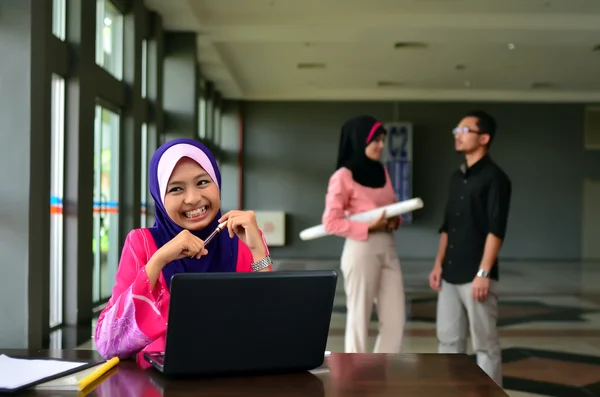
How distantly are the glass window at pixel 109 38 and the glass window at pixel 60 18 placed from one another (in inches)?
40.6

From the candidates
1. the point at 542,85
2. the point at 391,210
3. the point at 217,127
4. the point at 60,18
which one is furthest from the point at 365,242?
the point at 542,85

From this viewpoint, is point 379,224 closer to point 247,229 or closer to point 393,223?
point 393,223

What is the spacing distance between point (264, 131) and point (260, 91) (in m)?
0.97

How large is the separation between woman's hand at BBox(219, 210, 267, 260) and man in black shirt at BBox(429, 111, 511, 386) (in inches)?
73.9

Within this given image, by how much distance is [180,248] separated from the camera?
155 cm

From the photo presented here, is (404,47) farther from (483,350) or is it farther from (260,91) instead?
(483,350)

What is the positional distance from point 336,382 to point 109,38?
7031 mm

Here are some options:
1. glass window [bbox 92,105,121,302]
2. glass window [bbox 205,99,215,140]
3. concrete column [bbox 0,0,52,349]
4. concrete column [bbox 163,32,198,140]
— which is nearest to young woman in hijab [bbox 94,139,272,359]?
concrete column [bbox 0,0,52,349]

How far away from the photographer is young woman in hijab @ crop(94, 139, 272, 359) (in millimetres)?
1598

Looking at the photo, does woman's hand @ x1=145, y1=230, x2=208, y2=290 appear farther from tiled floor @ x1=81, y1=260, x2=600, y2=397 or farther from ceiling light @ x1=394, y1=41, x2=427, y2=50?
ceiling light @ x1=394, y1=41, x2=427, y2=50

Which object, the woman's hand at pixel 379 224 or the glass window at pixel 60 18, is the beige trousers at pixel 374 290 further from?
the glass window at pixel 60 18

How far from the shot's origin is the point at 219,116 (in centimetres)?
1647

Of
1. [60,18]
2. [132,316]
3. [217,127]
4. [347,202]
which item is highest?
[217,127]

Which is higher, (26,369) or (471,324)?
(26,369)
